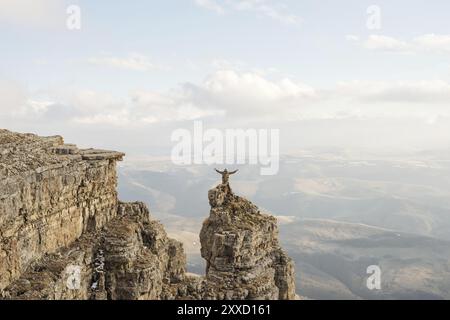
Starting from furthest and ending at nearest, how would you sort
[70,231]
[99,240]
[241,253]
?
1. [241,253]
2. [99,240]
3. [70,231]

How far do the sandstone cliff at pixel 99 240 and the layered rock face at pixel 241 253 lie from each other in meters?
0.11

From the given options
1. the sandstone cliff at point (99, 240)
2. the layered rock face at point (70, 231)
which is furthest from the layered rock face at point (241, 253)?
the layered rock face at point (70, 231)

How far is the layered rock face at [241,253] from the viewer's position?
49.9 metres

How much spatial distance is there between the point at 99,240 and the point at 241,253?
15.3m

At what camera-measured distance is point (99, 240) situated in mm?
46969

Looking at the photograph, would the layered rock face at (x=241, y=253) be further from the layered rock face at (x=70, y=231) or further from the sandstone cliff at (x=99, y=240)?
the layered rock face at (x=70, y=231)

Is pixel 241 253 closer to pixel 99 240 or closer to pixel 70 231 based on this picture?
pixel 99 240

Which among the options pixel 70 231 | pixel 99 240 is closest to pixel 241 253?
pixel 99 240

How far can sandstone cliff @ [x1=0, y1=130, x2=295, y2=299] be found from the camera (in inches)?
1464

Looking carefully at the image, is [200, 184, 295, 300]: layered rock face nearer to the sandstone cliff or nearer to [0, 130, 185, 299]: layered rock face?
the sandstone cliff

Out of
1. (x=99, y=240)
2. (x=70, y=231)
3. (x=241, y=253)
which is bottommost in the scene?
(x=241, y=253)

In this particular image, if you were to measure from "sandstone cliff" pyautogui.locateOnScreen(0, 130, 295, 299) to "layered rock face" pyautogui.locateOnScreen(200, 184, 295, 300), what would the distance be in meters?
0.11

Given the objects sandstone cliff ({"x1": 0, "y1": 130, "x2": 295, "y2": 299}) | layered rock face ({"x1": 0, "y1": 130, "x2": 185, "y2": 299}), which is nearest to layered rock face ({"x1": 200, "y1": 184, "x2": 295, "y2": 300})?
sandstone cliff ({"x1": 0, "y1": 130, "x2": 295, "y2": 299})
